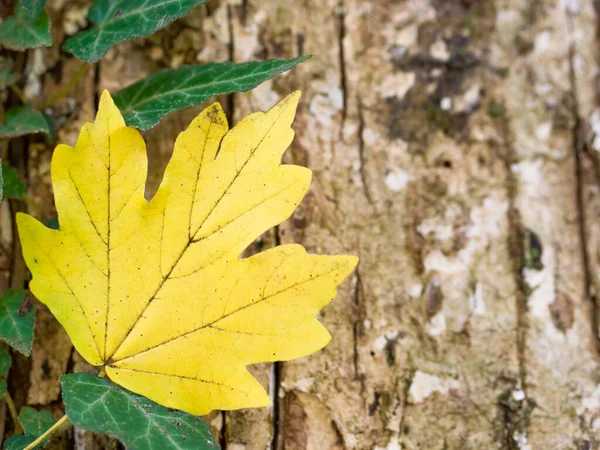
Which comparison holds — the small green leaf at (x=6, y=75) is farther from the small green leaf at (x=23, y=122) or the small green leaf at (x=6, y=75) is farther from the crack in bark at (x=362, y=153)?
the crack in bark at (x=362, y=153)

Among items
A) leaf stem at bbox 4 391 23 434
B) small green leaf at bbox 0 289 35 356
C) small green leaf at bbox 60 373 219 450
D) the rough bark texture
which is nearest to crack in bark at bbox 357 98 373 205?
the rough bark texture

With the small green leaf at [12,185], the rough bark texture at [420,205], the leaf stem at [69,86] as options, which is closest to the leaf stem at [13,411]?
the rough bark texture at [420,205]

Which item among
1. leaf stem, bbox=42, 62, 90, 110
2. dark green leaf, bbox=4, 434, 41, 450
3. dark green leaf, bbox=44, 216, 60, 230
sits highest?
leaf stem, bbox=42, 62, 90, 110

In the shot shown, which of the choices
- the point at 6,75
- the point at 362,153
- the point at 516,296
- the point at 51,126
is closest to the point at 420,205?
the point at 362,153

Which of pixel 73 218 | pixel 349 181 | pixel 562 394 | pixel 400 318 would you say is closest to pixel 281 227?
pixel 349 181

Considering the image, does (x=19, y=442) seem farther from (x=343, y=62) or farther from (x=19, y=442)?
(x=343, y=62)

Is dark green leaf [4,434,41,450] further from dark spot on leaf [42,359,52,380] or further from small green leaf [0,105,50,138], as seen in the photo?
small green leaf [0,105,50,138]
